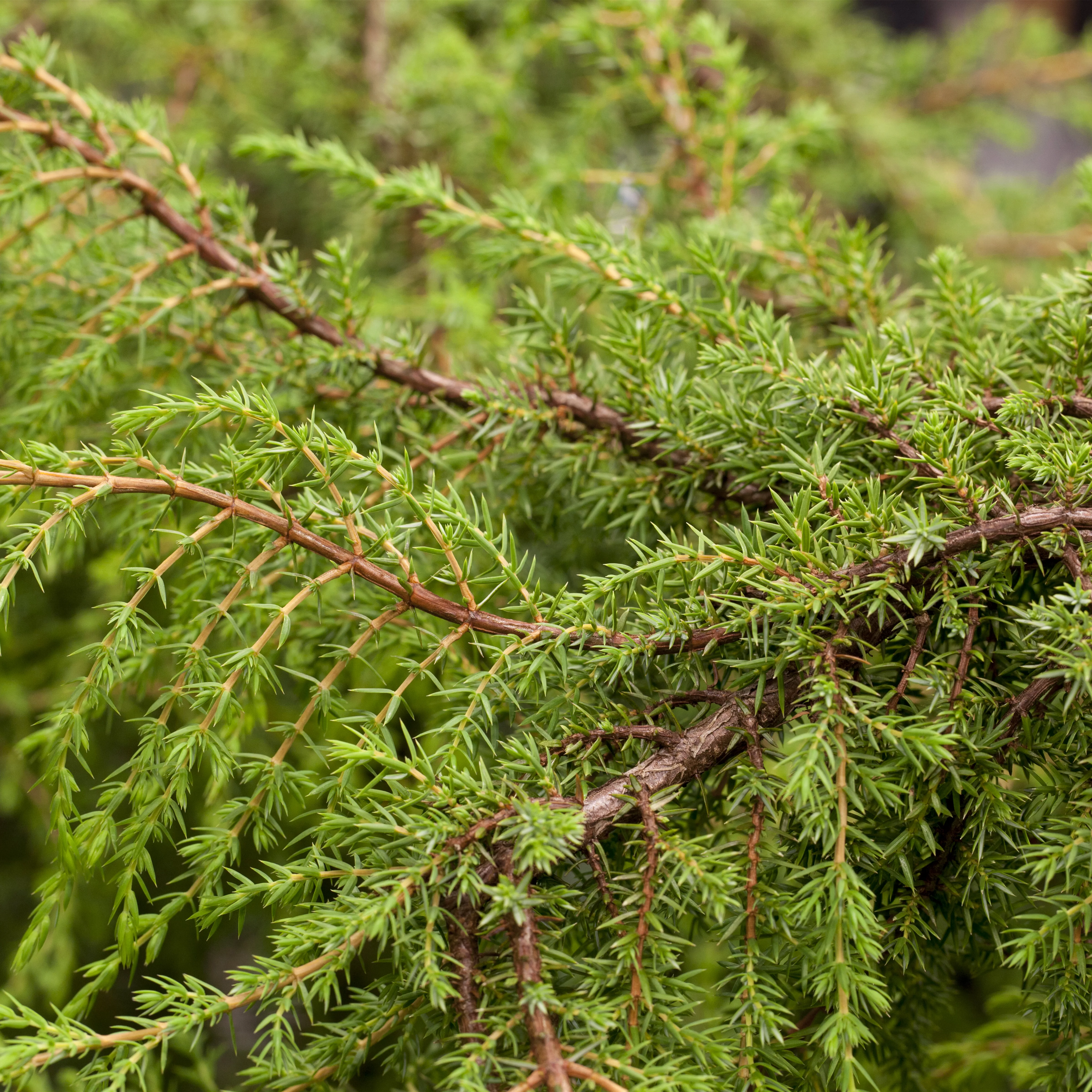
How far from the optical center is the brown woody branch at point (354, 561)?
0.42 m

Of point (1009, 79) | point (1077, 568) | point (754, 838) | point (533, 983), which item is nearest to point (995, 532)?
point (1077, 568)

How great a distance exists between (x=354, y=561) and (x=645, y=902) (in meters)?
0.22

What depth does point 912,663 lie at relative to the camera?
43 centimetres

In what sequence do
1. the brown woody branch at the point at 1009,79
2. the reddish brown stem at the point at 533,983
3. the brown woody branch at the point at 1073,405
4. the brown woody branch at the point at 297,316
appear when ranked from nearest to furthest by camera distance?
the reddish brown stem at the point at 533,983 < the brown woody branch at the point at 1073,405 < the brown woody branch at the point at 297,316 < the brown woody branch at the point at 1009,79

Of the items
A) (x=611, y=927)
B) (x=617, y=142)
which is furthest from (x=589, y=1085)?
(x=617, y=142)

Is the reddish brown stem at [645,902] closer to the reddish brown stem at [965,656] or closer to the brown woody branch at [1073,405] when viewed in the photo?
the reddish brown stem at [965,656]

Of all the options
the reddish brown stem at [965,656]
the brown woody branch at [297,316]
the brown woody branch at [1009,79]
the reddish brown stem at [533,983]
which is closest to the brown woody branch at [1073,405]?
the reddish brown stem at [965,656]

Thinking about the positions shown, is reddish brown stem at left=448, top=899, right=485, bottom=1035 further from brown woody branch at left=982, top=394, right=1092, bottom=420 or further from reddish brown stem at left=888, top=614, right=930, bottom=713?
brown woody branch at left=982, top=394, right=1092, bottom=420

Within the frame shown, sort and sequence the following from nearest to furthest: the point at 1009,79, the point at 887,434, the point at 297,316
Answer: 1. the point at 887,434
2. the point at 297,316
3. the point at 1009,79

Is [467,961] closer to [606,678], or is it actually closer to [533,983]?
[533,983]

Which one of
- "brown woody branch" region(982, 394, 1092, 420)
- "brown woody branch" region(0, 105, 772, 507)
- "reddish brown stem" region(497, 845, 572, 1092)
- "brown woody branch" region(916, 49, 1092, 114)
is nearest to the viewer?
"reddish brown stem" region(497, 845, 572, 1092)

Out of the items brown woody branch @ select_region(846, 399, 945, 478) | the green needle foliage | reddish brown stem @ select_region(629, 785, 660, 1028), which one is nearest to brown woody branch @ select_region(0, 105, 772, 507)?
the green needle foliage

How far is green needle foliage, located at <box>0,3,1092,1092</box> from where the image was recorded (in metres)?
0.39

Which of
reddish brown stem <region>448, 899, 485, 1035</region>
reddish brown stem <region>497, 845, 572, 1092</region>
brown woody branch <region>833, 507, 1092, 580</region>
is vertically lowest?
reddish brown stem <region>448, 899, 485, 1035</region>
